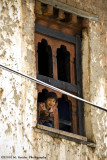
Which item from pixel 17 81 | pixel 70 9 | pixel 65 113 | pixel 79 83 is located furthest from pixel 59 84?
pixel 70 9

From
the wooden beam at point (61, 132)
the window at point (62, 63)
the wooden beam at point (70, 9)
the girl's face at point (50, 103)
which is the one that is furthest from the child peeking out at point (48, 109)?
the wooden beam at point (70, 9)

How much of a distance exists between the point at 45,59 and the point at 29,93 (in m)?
1.19

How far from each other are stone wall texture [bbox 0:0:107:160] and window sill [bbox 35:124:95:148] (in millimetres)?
52

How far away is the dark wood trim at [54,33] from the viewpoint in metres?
14.5

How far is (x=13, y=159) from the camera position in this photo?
13328 mm

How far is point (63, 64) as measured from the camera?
15008 millimetres

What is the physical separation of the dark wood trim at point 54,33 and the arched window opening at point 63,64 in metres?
0.14

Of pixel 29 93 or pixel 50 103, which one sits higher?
pixel 29 93

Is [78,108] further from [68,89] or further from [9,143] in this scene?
[9,143]

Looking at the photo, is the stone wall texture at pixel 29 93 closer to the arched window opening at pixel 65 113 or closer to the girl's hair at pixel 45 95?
the arched window opening at pixel 65 113

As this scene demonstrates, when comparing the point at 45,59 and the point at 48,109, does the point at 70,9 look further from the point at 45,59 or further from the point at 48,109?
the point at 48,109

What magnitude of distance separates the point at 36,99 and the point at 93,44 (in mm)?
1543

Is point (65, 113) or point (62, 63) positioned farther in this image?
point (62, 63)

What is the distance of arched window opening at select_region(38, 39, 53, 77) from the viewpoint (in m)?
14.6
